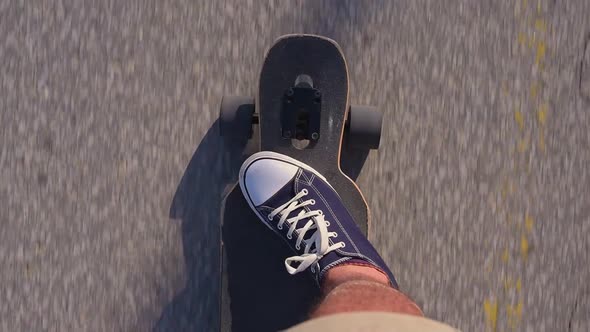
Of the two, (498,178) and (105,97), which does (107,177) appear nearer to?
(105,97)

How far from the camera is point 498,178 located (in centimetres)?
124

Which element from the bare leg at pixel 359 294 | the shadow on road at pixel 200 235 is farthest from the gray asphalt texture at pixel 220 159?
the bare leg at pixel 359 294

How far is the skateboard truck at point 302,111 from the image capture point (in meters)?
1.11

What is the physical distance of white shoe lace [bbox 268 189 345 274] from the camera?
3.53 ft

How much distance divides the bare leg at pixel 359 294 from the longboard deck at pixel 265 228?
128 millimetres

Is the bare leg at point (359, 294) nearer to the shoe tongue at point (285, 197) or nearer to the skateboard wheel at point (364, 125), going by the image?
the shoe tongue at point (285, 197)

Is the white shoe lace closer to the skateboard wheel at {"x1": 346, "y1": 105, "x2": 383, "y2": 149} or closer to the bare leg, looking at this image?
the bare leg

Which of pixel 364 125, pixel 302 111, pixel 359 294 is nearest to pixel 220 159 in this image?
pixel 302 111

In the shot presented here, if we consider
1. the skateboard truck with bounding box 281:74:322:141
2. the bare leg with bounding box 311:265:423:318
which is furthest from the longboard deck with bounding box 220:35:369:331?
the bare leg with bounding box 311:265:423:318

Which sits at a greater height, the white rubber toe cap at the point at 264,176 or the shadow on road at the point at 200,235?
the white rubber toe cap at the point at 264,176

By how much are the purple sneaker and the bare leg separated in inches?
3.1

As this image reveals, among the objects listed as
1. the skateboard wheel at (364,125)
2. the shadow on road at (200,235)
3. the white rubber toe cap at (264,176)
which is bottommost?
the shadow on road at (200,235)

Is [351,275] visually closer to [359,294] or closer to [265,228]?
[359,294]

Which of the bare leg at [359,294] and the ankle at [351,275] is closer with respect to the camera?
the bare leg at [359,294]
